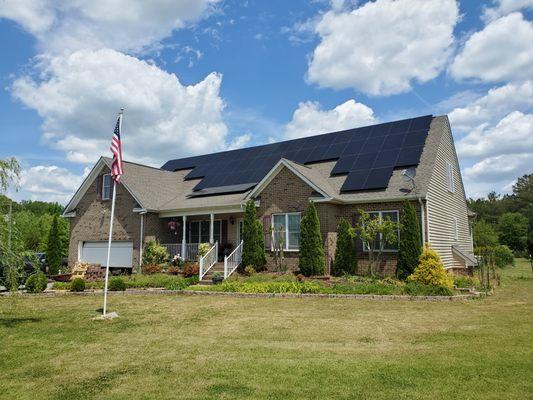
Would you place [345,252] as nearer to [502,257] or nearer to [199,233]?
[199,233]

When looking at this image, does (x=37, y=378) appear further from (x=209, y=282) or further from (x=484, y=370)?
(x=209, y=282)

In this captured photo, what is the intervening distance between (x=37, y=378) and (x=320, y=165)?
725 inches

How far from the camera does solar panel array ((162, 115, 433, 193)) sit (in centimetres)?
1969

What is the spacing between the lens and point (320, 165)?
75.5 ft

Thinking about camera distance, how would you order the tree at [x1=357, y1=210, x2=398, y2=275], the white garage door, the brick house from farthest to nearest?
the white garage door < the brick house < the tree at [x1=357, y1=210, x2=398, y2=275]

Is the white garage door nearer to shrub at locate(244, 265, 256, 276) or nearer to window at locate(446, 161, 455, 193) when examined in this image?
shrub at locate(244, 265, 256, 276)

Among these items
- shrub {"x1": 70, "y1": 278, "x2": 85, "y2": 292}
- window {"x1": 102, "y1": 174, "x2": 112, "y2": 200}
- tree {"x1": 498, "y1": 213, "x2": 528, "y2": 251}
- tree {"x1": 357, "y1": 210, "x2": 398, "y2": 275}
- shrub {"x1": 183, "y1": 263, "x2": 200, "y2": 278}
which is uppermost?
window {"x1": 102, "y1": 174, "x2": 112, "y2": 200}

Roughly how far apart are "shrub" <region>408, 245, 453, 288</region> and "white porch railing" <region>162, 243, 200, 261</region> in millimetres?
11629

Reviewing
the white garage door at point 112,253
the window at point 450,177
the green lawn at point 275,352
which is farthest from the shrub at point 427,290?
the white garage door at point 112,253

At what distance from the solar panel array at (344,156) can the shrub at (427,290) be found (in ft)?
18.9

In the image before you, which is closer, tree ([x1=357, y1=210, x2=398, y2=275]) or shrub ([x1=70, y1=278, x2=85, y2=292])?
shrub ([x1=70, y1=278, x2=85, y2=292])

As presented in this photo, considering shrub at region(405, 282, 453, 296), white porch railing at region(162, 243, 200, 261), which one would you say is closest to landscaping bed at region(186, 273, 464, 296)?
shrub at region(405, 282, 453, 296)

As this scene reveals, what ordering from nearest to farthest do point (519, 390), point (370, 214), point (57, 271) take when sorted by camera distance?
point (519, 390), point (370, 214), point (57, 271)

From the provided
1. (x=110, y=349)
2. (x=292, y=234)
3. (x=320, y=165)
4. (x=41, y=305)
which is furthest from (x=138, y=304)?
(x=320, y=165)
